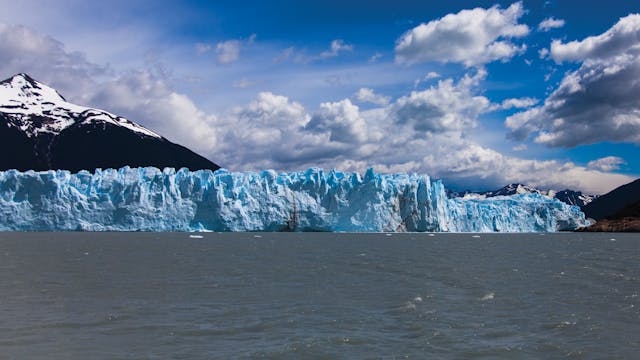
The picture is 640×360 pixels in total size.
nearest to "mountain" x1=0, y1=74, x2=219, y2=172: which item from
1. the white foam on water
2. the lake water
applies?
the lake water

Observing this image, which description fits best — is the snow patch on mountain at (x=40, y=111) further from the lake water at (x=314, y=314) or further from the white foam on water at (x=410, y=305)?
the white foam on water at (x=410, y=305)

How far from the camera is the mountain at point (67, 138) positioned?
518 ft

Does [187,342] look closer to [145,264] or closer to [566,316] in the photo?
[566,316]

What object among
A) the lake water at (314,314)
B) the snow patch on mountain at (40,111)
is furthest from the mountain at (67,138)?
the lake water at (314,314)

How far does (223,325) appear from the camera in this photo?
1366 centimetres

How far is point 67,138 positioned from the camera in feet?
547

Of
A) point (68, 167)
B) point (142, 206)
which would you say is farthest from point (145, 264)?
point (68, 167)

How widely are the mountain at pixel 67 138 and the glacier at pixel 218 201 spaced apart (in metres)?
84.0

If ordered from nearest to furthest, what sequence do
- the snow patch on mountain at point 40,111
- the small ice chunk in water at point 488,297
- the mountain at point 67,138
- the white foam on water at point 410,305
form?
1. the white foam on water at point 410,305
2. the small ice chunk in water at point 488,297
3. the mountain at point 67,138
4. the snow patch on mountain at point 40,111

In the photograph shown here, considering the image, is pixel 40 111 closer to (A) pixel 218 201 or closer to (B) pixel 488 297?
(A) pixel 218 201

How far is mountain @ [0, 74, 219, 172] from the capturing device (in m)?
158

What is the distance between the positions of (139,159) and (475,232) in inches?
4193

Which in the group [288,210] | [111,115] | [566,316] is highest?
[111,115]

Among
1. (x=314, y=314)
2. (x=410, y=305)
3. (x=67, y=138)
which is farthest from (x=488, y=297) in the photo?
(x=67, y=138)
